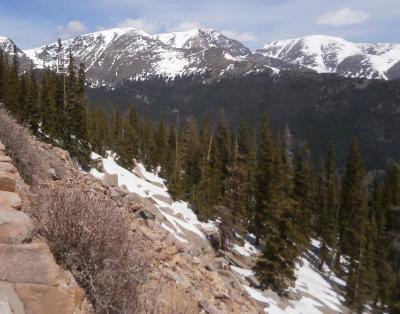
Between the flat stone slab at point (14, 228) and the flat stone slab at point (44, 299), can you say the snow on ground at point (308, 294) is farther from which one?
the flat stone slab at point (44, 299)

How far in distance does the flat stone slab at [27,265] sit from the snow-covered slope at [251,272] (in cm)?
1926

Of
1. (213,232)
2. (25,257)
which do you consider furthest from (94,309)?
(213,232)

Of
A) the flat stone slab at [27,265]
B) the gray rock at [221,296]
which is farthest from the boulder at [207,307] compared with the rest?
the flat stone slab at [27,265]

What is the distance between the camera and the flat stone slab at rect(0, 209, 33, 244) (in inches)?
164

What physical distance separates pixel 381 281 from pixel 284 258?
2224cm

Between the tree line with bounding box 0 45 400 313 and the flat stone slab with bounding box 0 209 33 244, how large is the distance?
89.5 feet

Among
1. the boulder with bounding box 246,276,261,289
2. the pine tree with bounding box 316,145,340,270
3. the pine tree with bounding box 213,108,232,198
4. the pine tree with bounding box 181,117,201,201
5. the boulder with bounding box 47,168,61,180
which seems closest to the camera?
the boulder with bounding box 47,168,61,180

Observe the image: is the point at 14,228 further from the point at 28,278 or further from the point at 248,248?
the point at 248,248

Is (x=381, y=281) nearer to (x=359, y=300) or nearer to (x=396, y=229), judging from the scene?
(x=359, y=300)

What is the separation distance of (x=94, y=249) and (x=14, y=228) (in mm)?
990

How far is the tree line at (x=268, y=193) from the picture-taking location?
35.3 metres

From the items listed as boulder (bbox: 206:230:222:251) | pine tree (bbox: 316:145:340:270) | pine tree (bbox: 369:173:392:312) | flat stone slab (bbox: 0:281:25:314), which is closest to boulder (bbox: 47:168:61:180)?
flat stone slab (bbox: 0:281:25:314)

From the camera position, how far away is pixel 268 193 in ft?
146

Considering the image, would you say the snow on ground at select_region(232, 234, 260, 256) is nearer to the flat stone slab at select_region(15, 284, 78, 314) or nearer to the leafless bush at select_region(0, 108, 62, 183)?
the leafless bush at select_region(0, 108, 62, 183)
